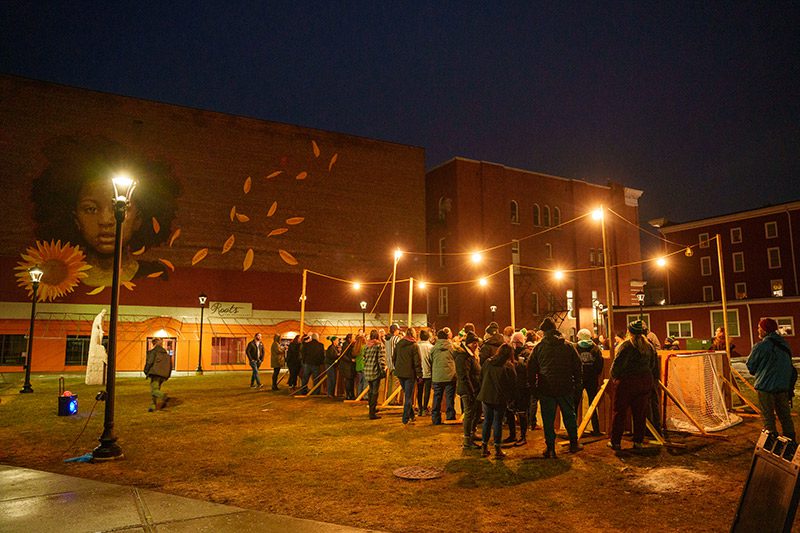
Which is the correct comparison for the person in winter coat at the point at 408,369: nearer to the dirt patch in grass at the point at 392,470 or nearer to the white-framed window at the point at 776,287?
the dirt patch in grass at the point at 392,470

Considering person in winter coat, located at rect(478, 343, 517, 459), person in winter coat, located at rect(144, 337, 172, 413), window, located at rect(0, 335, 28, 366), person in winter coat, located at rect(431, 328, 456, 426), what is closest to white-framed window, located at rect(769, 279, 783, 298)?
person in winter coat, located at rect(431, 328, 456, 426)

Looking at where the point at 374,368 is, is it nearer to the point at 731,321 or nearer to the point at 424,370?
the point at 424,370

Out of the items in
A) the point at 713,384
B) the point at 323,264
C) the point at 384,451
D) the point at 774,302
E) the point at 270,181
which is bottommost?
the point at 384,451

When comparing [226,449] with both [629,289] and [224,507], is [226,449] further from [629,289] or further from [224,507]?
[629,289]

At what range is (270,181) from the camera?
36938 mm

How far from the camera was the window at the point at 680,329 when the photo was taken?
128 ft

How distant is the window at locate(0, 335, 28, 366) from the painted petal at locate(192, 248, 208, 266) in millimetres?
9530

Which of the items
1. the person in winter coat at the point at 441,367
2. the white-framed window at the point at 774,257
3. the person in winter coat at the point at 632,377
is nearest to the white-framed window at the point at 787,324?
the white-framed window at the point at 774,257

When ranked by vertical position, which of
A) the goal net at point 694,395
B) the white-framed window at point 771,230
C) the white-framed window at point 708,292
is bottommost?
the goal net at point 694,395

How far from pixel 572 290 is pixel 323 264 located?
21.1 m

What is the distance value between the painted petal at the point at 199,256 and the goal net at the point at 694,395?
29297 mm

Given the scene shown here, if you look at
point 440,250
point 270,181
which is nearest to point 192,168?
point 270,181

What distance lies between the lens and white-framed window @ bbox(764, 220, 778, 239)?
150 ft

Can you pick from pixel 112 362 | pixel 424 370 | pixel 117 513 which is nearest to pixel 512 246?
pixel 424 370
